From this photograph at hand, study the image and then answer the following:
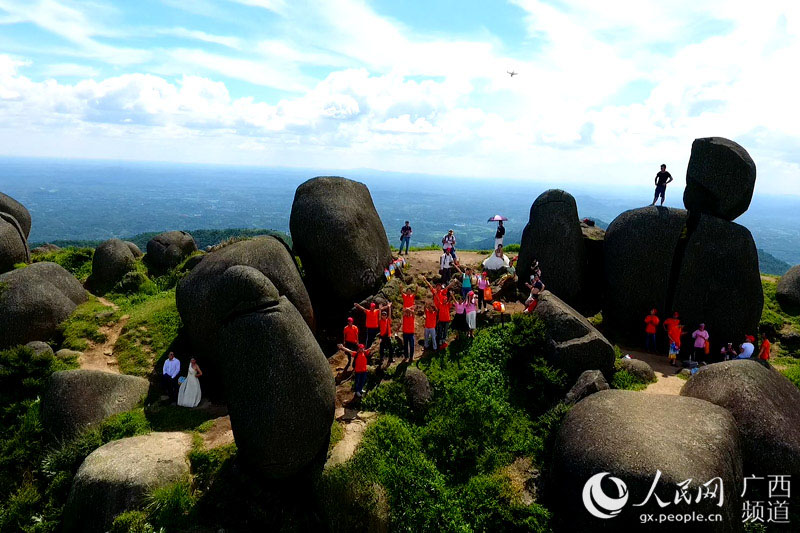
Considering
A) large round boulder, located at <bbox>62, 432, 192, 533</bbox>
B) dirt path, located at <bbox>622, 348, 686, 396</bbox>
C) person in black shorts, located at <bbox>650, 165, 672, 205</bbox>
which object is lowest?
large round boulder, located at <bbox>62, 432, 192, 533</bbox>

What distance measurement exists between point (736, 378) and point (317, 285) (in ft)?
55.9

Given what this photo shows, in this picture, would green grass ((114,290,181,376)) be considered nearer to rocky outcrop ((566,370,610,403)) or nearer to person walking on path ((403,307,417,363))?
person walking on path ((403,307,417,363))

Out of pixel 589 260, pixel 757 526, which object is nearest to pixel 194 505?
pixel 757 526

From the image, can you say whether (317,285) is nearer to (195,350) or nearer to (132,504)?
(195,350)

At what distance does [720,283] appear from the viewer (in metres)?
20.0

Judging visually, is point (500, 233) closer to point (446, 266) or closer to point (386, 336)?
A: point (446, 266)

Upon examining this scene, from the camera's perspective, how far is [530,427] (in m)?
15.5

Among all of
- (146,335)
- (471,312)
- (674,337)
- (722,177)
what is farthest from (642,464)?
(146,335)

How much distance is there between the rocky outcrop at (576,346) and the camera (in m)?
16.9

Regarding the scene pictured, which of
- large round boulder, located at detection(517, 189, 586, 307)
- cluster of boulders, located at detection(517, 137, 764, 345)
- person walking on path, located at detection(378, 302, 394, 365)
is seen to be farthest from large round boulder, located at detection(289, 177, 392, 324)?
cluster of boulders, located at detection(517, 137, 764, 345)

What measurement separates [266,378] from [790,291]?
30653 mm

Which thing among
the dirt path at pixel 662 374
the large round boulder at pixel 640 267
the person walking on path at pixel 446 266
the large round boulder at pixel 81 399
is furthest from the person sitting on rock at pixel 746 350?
the large round boulder at pixel 81 399

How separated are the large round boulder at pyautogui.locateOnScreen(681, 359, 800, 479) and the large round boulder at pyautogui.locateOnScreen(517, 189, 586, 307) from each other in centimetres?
809

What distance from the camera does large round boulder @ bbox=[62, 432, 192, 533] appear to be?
12.4m
